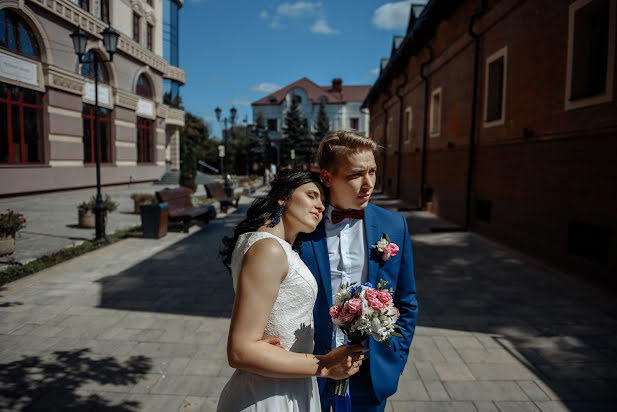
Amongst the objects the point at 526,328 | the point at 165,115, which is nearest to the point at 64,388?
the point at 526,328

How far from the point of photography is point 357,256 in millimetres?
2107

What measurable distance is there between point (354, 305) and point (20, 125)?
19712mm

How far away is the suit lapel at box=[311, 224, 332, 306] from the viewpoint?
1.95 m

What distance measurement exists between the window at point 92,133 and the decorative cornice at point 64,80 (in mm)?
1369

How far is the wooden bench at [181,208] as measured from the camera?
1202cm

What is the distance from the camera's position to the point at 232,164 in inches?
2539

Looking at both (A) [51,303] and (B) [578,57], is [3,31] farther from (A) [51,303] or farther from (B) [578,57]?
(B) [578,57]

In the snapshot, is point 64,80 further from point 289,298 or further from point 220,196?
point 289,298

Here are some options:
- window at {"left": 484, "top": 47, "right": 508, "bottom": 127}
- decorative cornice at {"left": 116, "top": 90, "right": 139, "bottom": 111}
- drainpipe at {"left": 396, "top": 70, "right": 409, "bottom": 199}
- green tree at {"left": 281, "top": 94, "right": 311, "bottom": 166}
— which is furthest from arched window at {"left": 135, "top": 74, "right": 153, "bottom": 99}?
green tree at {"left": 281, "top": 94, "right": 311, "bottom": 166}

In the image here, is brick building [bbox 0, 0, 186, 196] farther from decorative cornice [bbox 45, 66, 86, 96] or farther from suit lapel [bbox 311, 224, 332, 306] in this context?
suit lapel [bbox 311, 224, 332, 306]

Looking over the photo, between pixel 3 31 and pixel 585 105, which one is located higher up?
pixel 3 31

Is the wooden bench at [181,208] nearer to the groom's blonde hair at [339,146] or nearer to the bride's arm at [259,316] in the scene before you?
the groom's blonde hair at [339,146]

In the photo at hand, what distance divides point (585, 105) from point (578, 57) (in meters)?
1.04

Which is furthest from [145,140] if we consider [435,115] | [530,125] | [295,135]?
[295,135]
